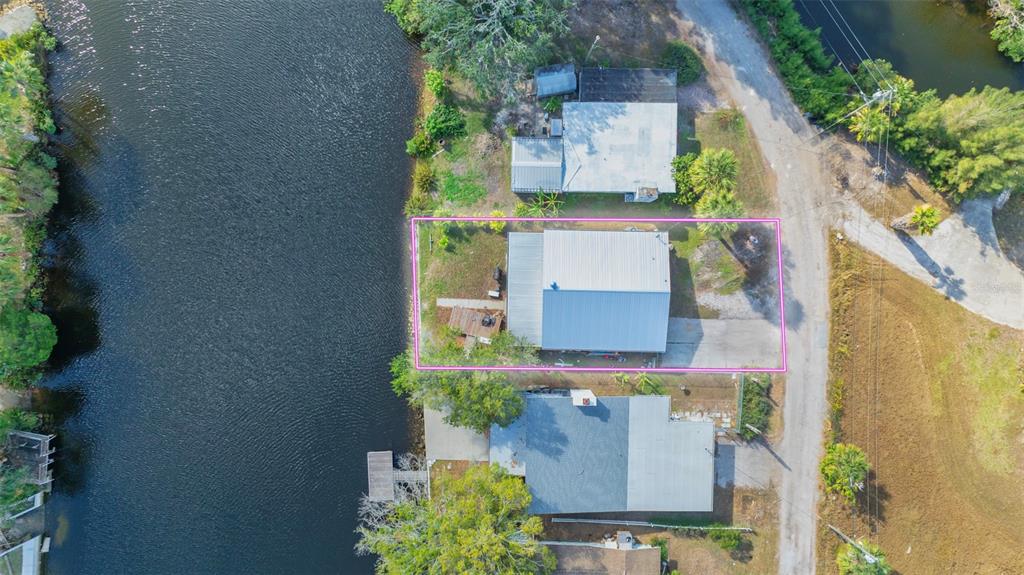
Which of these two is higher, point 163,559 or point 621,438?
point 621,438

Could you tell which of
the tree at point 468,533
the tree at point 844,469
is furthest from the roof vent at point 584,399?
the tree at point 844,469

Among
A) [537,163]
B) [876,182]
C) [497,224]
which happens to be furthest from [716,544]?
[537,163]

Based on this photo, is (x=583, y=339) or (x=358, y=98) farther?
(x=358, y=98)

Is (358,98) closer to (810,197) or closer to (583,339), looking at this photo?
(583,339)

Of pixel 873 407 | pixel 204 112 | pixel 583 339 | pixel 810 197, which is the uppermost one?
Answer: pixel 204 112

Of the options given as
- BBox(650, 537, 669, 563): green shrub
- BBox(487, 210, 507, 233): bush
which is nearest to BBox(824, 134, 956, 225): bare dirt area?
BBox(487, 210, 507, 233): bush

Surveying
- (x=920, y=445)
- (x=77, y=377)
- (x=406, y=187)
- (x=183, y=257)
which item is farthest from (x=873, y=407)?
(x=77, y=377)

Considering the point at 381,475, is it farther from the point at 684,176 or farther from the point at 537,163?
the point at 684,176
